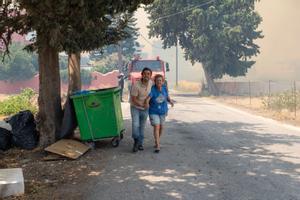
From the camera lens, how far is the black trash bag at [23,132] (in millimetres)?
9055

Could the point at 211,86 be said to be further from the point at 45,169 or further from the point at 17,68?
the point at 45,169

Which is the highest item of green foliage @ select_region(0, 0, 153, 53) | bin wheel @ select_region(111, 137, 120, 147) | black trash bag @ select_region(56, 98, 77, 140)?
green foliage @ select_region(0, 0, 153, 53)

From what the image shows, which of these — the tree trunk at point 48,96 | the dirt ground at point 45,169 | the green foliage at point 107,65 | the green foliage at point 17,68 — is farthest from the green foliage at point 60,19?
the green foliage at point 107,65

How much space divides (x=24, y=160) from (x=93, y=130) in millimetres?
1456

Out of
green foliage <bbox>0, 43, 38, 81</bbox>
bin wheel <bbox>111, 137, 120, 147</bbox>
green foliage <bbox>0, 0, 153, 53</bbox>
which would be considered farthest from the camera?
green foliage <bbox>0, 43, 38, 81</bbox>

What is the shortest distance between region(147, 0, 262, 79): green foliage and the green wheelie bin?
29.8 metres

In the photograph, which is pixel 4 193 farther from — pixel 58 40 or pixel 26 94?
pixel 26 94

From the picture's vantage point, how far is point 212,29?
39625 millimetres

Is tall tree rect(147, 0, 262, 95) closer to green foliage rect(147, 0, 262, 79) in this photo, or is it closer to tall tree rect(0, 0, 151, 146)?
green foliage rect(147, 0, 262, 79)

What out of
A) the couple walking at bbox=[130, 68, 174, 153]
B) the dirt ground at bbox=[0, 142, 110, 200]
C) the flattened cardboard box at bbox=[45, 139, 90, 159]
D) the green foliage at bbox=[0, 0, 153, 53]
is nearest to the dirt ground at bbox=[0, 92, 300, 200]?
the dirt ground at bbox=[0, 142, 110, 200]

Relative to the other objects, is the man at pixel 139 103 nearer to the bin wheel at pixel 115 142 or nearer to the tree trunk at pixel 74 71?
the bin wheel at pixel 115 142

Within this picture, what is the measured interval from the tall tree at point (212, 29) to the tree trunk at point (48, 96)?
97.3ft

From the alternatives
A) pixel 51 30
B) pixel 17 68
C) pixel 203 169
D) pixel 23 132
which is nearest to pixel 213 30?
pixel 17 68

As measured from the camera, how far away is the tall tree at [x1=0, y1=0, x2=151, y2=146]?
8.20 metres
